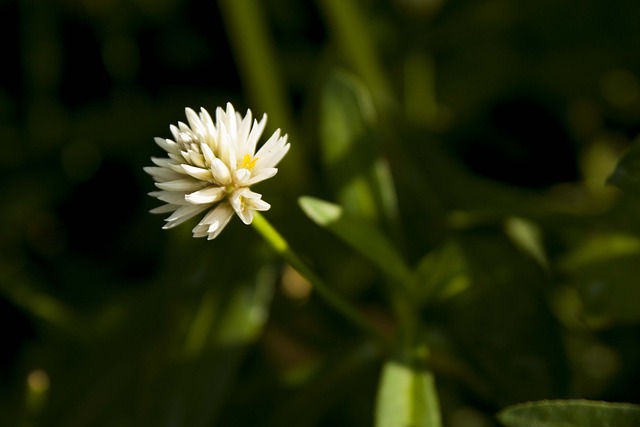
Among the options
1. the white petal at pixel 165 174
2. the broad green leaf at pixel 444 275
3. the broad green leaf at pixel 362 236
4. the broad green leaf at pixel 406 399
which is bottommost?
the broad green leaf at pixel 406 399

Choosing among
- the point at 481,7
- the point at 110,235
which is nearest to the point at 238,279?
the point at 110,235

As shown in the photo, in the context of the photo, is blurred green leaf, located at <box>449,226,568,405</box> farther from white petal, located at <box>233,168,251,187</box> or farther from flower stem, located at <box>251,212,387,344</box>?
white petal, located at <box>233,168,251,187</box>

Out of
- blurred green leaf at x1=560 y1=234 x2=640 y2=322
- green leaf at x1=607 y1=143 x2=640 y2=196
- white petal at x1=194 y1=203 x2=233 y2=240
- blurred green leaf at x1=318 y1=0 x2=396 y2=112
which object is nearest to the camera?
white petal at x1=194 y1=203 x2=233 y2=240

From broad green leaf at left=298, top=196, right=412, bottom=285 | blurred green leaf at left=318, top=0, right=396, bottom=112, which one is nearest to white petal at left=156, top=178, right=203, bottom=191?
broad green leaf at left=298, top=196, right=412, bottom=285

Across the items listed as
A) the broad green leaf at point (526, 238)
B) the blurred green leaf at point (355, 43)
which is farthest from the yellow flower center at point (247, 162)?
the blurred green leaf at point (355, 43)

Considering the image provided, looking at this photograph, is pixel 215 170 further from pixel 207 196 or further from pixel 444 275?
pixel 444 275

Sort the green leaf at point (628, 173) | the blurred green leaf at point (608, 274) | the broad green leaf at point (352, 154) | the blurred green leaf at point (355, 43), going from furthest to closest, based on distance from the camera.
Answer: the blurred green leaf at point (355, 43) → the broad green leaf at point (352, 154) → the blurred green leaf at point (608, 274) → the green leaf at point (628, 173)

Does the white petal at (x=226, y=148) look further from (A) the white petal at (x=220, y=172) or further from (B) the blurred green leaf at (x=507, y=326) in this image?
(B) the blurred green leaf at (x=507, y=326)

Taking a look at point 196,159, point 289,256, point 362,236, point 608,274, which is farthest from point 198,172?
point 608,274
